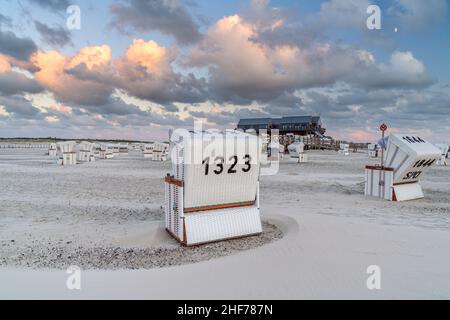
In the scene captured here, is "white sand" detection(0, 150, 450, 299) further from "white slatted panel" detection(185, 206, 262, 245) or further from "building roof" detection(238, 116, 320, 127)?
"building roof" detection(238, 116, 320, 127)

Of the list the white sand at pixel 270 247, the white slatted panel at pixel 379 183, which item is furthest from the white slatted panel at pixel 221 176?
the white slatted panel at pixel 379 183

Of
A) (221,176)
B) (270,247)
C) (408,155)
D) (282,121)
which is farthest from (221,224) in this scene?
(282,121)

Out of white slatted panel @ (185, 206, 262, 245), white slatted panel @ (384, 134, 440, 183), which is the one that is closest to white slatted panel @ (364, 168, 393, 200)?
white slatted panel @ (384, 134, 440, 183)

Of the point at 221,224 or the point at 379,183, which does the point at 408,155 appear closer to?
the point at 379,183

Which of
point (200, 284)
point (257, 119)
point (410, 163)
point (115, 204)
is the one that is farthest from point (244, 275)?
point (257, 119)

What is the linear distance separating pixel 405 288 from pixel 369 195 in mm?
10752

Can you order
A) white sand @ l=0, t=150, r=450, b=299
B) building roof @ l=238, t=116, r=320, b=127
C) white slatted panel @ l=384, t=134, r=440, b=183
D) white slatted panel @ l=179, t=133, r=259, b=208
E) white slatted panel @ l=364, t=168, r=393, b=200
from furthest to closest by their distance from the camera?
building roof @ l=238, t=116, r=320, b=127 → white slatted panel @ l=364, t=168, r=393, b=200 → white slatted panel @ l=384, t=134, r=440, b=183 → white slatted panel @ l=179, t=133, r=259, b=208 → white sand @ l=0, t=150, r=450, b=299

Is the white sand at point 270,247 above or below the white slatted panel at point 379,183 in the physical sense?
below

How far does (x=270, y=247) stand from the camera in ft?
22.7

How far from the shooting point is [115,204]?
12758 mm

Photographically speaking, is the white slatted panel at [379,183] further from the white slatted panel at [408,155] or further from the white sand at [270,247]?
the white sand at [270,247]

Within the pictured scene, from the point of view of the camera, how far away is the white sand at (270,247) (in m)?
4.85

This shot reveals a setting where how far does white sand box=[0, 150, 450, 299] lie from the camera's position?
485 cm
